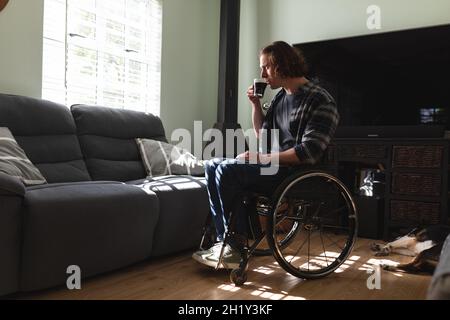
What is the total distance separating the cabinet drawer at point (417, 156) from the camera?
271 centimetres

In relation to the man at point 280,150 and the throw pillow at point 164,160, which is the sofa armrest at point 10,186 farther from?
the throw pillow at point 164,160

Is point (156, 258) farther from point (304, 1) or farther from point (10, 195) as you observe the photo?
point (304, 1)

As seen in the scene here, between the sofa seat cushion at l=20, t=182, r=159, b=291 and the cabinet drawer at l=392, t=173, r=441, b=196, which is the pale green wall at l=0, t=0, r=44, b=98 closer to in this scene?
the sofa seat cushion at l=20, t=182, r=159, b=291

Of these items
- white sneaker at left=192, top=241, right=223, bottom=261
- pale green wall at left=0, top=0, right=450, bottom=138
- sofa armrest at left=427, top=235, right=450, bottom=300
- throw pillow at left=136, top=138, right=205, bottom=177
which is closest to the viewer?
sofa armrest at left=427, top=235, right=450, bottom=300

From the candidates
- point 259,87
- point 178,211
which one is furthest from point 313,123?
point 178,211

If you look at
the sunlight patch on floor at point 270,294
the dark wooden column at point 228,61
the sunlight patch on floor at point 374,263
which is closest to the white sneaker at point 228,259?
the sunlight patch on floor at point 270,294

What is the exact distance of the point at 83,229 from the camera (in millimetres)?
1671

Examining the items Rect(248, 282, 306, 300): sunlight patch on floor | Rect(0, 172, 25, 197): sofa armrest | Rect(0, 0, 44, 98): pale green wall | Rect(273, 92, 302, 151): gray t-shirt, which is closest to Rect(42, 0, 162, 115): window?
Rect(0, 0, 44, 98): pale green wall

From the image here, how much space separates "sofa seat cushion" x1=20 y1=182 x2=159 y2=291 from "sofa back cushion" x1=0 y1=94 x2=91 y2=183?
385 mm

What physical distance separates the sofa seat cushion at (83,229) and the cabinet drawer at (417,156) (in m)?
1.73

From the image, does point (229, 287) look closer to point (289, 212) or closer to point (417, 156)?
point (289, 212)

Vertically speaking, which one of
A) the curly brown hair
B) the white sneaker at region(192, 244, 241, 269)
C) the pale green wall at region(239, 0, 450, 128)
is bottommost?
the white sneaker at region(192, 244, 241, 269)

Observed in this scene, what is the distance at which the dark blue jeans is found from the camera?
176 centimetres

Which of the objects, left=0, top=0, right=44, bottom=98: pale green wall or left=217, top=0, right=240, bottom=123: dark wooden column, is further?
left=217, top=0, right=240, bottom=123: dark wooden column
